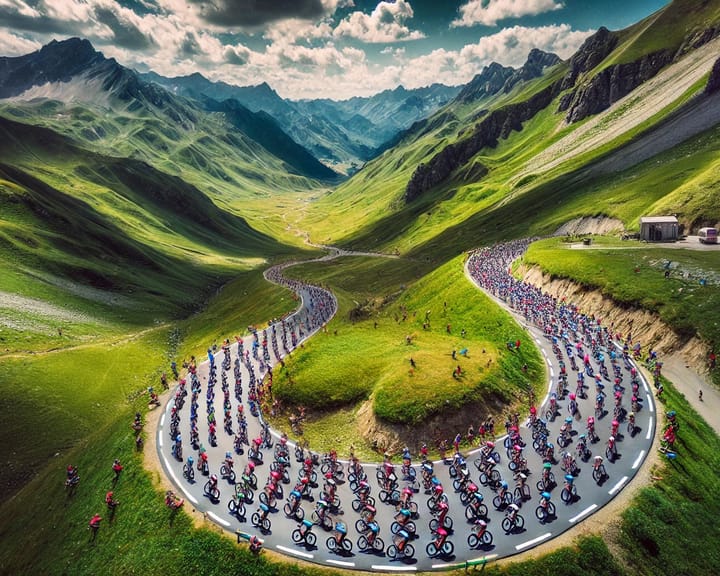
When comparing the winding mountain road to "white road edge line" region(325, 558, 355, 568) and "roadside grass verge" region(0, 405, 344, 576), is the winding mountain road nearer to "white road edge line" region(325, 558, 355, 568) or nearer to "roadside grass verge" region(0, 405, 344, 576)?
"white road edge line" region(325, 558, 355, 568)

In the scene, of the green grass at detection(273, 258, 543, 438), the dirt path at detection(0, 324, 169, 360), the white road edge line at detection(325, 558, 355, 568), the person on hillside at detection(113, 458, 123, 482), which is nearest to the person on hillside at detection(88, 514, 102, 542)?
the person on hillside at detection(113, 458, 123, 482)

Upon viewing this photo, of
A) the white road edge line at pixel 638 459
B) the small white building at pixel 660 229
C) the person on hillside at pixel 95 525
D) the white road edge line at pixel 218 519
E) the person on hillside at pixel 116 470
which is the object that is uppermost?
the small white building at pixel 660 229

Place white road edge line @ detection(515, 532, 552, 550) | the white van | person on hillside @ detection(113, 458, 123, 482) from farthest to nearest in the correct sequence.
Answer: the white van, person on hillside @ detection(113, 458, 123, 482), white road edge line @ detection(515, 532, 552, 550)

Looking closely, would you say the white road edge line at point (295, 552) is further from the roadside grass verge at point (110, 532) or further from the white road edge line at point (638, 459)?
the white road edge line at point (638, 459)

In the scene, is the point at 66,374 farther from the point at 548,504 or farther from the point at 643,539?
the point at 643,539

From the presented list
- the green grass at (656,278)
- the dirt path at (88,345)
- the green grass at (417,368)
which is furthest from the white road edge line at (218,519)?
the dirt path at (88,345)

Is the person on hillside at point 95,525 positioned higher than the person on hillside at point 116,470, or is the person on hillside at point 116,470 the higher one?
the person on hillside at point 116,470
